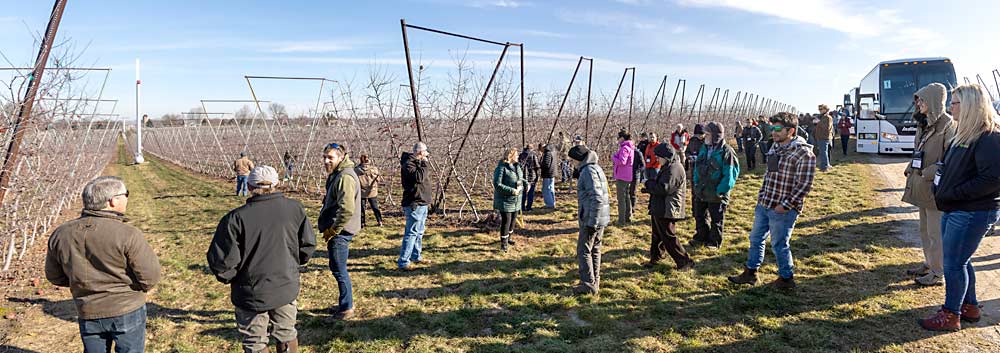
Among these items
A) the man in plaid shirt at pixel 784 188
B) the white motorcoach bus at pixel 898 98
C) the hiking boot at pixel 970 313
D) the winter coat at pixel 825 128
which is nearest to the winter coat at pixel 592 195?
the man in plaid shirt at pixel 784 188

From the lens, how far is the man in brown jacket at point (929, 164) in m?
3.80

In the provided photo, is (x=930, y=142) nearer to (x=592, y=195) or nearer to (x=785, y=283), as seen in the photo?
(x=785, y=283)

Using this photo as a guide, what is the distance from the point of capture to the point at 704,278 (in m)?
4.90

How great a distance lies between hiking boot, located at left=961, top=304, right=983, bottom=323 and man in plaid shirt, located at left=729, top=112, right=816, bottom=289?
1.12m

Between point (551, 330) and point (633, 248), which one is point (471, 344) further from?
point (633, 248)

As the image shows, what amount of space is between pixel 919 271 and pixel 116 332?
6240mm

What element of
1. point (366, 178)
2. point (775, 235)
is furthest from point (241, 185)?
point (775, 235)

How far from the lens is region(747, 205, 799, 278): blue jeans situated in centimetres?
407

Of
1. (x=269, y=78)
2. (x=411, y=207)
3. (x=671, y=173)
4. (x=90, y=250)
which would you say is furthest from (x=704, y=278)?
(x=269, y=78)

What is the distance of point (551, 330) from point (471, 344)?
2.16ft

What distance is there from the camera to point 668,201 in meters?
4.89

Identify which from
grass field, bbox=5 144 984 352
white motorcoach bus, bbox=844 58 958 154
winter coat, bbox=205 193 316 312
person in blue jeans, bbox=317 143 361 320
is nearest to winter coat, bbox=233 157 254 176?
grass field, bbox=5 144 984 352

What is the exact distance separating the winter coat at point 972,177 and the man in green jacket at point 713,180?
6.68 feet

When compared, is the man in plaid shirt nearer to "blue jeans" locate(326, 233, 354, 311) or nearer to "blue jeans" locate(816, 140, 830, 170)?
"blue jeans" locate(326, 233, 354, 311)
